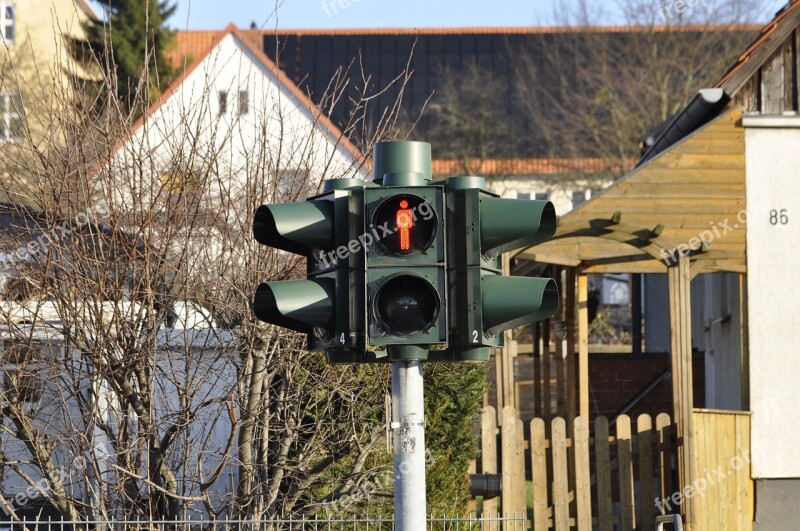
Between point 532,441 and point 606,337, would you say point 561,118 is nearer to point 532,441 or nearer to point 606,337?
point 606,337

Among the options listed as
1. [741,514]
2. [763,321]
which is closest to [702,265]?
[763,321]

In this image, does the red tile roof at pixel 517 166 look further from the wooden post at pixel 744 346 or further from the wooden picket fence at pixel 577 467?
the wooden picket fence at pixel 577 467

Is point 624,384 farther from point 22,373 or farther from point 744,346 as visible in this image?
point 22,373

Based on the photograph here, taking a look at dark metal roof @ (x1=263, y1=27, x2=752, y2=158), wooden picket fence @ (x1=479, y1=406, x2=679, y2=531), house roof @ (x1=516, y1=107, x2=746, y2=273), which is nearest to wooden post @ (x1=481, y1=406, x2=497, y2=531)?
wooden picket fence @ (x1=479, y1=406, x2=679, y2=531)

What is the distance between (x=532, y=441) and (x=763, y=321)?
3.20 m

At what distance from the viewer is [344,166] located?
11461mm

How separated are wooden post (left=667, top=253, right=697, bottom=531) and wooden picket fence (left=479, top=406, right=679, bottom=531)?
0.20 m

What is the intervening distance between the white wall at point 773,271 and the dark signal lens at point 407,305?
9.10 metres

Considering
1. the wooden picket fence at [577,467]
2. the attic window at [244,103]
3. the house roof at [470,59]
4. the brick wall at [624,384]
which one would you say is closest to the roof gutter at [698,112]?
the brick wall at [624,384]

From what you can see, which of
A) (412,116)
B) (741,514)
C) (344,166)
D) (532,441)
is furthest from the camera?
(412,116)

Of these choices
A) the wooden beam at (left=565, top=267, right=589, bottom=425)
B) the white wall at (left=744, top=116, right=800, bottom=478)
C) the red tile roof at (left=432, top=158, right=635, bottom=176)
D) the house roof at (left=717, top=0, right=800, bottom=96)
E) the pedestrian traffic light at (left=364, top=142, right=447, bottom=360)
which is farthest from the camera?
the red tile roof at (left=432, top=158, right=635, bottom=176)

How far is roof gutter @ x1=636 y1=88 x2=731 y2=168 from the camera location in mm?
14812

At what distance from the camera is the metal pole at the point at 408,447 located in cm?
552

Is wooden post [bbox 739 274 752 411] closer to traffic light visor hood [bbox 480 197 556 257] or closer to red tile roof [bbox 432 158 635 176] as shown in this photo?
traffic light visor hood [bbox 480 197 556 257]
